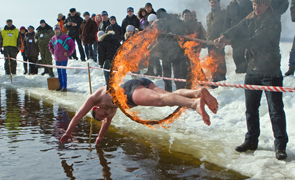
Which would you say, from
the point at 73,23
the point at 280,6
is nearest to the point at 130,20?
the point at 73,23

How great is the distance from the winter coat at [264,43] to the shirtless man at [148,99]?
1.25 meters

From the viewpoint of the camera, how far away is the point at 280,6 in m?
4.72

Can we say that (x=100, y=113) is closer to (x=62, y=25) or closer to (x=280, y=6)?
(x=280, y=6)

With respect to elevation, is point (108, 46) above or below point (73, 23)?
below

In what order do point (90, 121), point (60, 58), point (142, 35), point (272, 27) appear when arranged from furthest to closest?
point (60, 58), point (90, 121), point (142, 35), point (272, 27)

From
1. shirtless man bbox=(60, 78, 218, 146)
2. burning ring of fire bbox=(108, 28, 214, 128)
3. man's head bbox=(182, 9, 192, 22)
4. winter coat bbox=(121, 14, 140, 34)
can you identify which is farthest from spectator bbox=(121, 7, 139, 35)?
shirtless man bbox=(60, 78, 218, 146)

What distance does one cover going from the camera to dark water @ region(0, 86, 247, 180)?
3961mm

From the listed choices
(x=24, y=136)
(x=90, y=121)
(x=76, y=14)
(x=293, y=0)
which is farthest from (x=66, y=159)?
(x=76, y=14)

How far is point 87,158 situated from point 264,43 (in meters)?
3.14

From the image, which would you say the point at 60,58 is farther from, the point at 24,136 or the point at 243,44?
the point at 243,44

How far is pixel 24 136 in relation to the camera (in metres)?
5.82

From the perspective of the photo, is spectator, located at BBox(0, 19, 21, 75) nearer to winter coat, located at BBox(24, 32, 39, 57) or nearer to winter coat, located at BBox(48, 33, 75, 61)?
winter coat, located at BBox(24, 32, 39, 57)

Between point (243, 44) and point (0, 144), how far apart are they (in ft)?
14.4

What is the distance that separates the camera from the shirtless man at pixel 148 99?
12.0 ft
